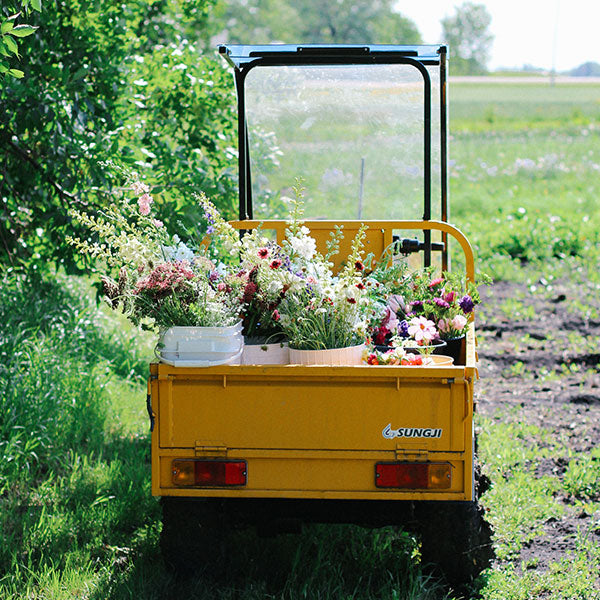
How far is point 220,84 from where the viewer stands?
699 centimetres

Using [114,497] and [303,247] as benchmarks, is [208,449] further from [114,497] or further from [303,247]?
[114,497]

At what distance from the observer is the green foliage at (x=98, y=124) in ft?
18.7

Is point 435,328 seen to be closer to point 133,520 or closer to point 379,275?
point 379,275

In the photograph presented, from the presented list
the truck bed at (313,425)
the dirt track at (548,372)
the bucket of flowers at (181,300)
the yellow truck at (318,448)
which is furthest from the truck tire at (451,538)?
the bucket of flowers at (181,300)

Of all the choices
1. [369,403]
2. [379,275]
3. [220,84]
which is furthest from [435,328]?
[220,84]

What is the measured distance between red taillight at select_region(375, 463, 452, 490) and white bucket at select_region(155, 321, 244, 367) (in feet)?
2.32

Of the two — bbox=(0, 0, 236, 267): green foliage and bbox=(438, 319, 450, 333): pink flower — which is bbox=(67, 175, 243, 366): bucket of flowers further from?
bbox=(0, 0, 236, 267): green foliage

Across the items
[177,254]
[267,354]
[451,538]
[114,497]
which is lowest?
[114,497]

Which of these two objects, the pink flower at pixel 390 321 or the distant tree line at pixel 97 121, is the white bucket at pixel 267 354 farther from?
the distant tree line at pixel 97 121

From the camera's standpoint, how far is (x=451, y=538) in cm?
388

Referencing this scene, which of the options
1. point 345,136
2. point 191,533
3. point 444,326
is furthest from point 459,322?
point 345,136

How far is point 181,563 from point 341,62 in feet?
9.45

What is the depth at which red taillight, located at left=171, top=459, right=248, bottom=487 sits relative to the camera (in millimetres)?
3621

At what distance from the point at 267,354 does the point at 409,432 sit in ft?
2.16
